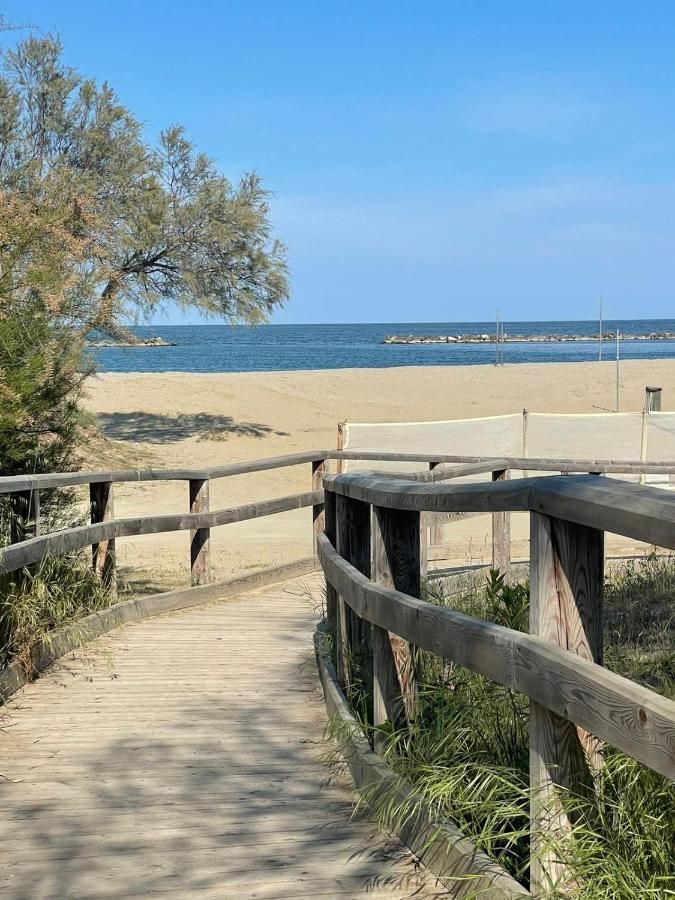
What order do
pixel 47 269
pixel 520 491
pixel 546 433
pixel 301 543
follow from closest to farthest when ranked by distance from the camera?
pixel 520 491
pixel 47 269
pixel 301 543
pixel 546 433

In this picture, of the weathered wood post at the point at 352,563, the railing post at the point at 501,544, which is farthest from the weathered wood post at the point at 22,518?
the railing post at the point at 501,544

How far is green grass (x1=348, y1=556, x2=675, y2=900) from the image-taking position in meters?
2.63

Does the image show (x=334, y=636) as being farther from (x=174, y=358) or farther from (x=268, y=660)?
(x=174, y=358)

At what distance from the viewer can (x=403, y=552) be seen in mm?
4457

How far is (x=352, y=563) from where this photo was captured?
5590mm

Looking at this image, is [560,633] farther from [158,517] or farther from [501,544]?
[158,517]

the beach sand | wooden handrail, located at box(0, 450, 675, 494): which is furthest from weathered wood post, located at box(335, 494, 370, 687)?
the beach sand

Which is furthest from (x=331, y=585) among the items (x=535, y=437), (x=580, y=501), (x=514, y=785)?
(x=535, y=437)

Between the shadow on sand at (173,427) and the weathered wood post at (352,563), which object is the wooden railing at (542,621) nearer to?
the weathered wood post at (352,563)

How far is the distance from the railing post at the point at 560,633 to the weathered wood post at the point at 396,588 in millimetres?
1448

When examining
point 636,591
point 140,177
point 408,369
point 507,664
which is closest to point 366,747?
point 507,664

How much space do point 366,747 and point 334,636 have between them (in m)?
1.75

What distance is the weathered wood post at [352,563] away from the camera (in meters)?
5.41

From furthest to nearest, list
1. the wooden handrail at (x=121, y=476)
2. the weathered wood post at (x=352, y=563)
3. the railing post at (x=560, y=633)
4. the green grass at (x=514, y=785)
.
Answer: the wooden handrail at (x=121, y=476)
the weathered wood post at (x=352, y=563)
the railing post at (x=560, y=633)
the green grass at (x=514, y=785)
